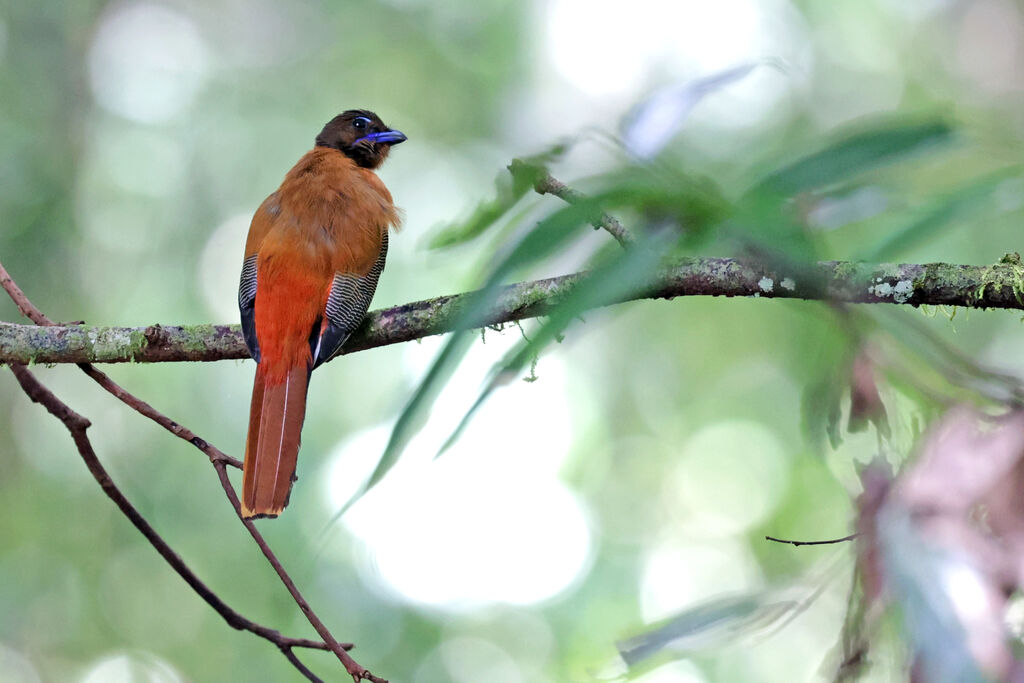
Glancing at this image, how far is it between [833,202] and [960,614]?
269 millimetres

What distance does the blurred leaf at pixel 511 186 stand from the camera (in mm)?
655

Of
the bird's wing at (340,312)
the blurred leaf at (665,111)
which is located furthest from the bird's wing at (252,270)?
the blurred leaf at (665,111)

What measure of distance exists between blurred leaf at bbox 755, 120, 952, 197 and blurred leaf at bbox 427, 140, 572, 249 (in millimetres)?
165

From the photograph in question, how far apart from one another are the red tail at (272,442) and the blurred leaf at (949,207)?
6.18 ft

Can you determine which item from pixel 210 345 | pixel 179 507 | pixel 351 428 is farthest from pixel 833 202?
pixel 351 428

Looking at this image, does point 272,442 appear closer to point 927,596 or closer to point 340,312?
point 340,312

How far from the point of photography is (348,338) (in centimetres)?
271

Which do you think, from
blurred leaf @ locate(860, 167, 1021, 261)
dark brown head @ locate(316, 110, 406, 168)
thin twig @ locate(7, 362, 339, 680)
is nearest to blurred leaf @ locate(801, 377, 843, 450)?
blurred leaf @ locate(860, 167, 1021, 261)

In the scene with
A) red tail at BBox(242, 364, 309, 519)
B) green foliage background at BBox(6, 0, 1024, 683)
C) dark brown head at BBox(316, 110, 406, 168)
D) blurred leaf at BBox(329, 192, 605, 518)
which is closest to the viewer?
blurred leaf at BBox(329, 192, 605, 518)

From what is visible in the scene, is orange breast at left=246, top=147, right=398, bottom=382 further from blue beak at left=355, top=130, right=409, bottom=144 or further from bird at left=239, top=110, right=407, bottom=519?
blue beak at left=355, top=130, right=409, bottom=144

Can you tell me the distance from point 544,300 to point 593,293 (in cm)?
153

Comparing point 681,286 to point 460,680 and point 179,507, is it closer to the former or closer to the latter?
point 179,507

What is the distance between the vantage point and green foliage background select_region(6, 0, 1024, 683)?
22.4 feet

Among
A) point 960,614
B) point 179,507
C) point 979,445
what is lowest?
point 960,614
